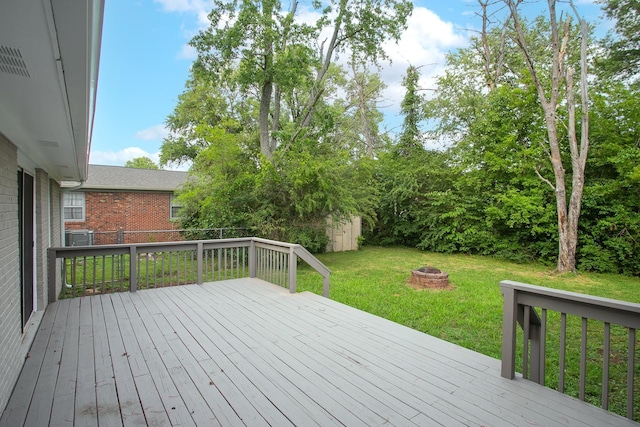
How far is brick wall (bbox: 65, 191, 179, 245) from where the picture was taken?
39.1 feet

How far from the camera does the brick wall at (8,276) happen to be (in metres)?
2.18

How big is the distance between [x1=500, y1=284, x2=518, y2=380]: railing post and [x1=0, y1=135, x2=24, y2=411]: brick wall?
3537mm

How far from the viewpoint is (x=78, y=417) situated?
2.08m

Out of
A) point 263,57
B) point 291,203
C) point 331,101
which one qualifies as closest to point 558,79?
point 291,203

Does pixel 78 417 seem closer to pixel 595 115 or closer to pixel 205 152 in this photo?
pixel 205 152

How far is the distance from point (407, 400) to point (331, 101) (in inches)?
708

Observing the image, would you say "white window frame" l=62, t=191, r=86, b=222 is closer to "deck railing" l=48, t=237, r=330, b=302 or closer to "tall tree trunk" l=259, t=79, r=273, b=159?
"deck railing" l=48, t=237, r=330, b=302

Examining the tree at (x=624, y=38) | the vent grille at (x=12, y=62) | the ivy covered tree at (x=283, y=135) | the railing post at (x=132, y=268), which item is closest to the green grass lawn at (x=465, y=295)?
the ivy covered tree at (x=283, y=135)

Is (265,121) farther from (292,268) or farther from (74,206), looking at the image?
(74,206)

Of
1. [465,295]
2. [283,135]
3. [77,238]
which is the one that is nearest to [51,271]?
[465,295]

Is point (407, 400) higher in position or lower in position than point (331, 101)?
lower

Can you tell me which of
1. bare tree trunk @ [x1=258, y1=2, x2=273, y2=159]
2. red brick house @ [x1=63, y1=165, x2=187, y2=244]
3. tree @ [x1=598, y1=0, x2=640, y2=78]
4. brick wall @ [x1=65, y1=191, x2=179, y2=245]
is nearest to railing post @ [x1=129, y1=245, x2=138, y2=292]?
bare tree trunk @ [x1=258, y1=2, x2=273, y2=159]

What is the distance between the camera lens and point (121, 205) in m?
12.5

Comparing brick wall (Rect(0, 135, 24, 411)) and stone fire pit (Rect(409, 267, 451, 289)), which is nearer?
brick wall (Rect(0, 135, 24, 411))
